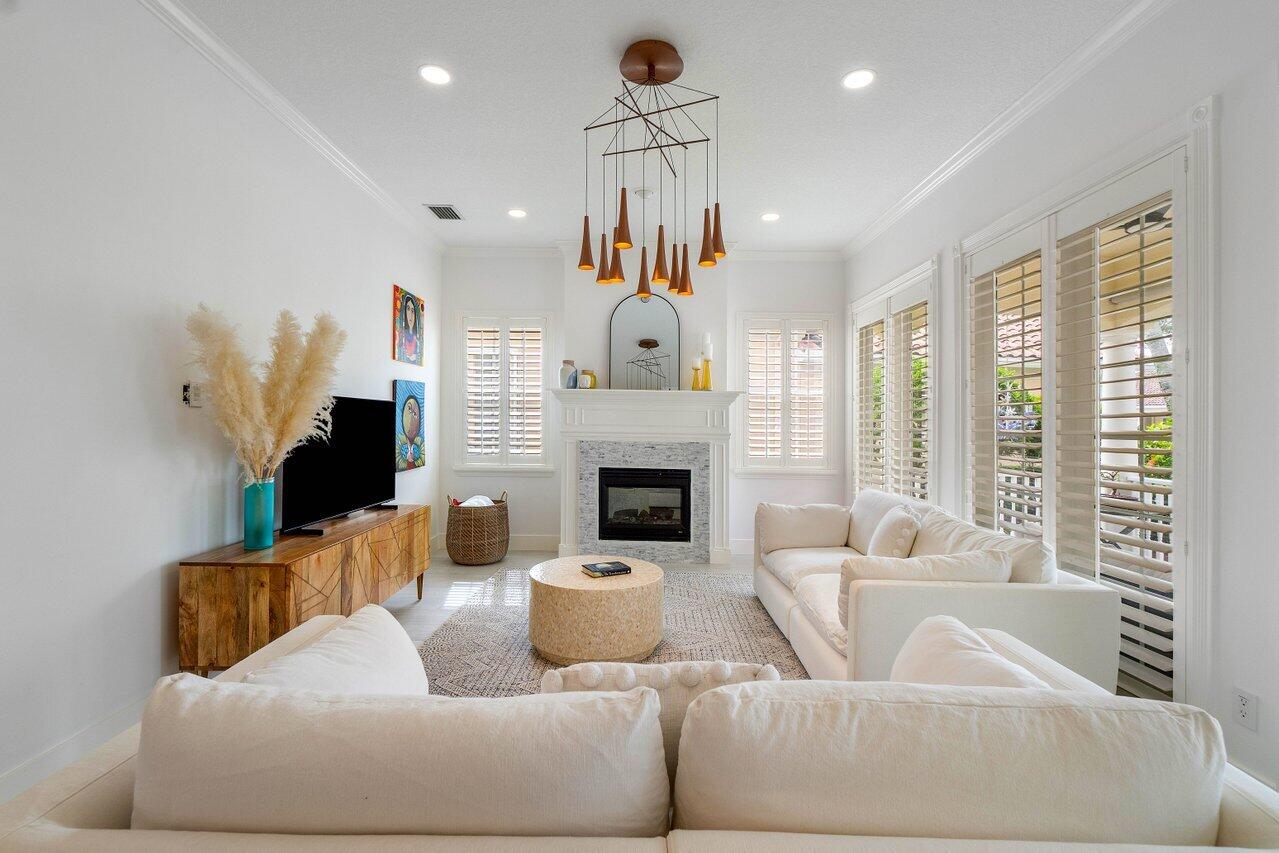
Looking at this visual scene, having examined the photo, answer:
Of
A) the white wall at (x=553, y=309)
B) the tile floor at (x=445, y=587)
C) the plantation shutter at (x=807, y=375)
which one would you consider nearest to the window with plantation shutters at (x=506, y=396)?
the white wall at (x=553, y=309)

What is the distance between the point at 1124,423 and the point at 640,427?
3.47 m

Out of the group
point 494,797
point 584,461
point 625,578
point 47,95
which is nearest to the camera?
point 494,797

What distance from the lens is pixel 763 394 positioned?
5895 millimetres

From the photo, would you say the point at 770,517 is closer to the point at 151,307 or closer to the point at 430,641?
the point at 430,641

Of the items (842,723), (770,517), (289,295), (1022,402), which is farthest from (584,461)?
(842,723)

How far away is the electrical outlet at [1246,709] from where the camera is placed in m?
2.02

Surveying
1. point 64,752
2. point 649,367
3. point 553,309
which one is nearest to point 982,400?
point 649,367

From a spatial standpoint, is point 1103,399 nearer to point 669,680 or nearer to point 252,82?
point 669,680

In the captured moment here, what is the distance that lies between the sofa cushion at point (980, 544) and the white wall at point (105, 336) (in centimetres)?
335

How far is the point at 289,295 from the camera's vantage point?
11.2 feet

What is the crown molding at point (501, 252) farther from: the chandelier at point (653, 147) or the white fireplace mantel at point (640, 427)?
the white fireplace mantel at point (640, 427)

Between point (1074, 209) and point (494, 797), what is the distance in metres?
3.30

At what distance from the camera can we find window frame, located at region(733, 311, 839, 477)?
5855 mm

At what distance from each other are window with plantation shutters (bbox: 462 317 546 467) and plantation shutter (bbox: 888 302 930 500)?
3.09m
